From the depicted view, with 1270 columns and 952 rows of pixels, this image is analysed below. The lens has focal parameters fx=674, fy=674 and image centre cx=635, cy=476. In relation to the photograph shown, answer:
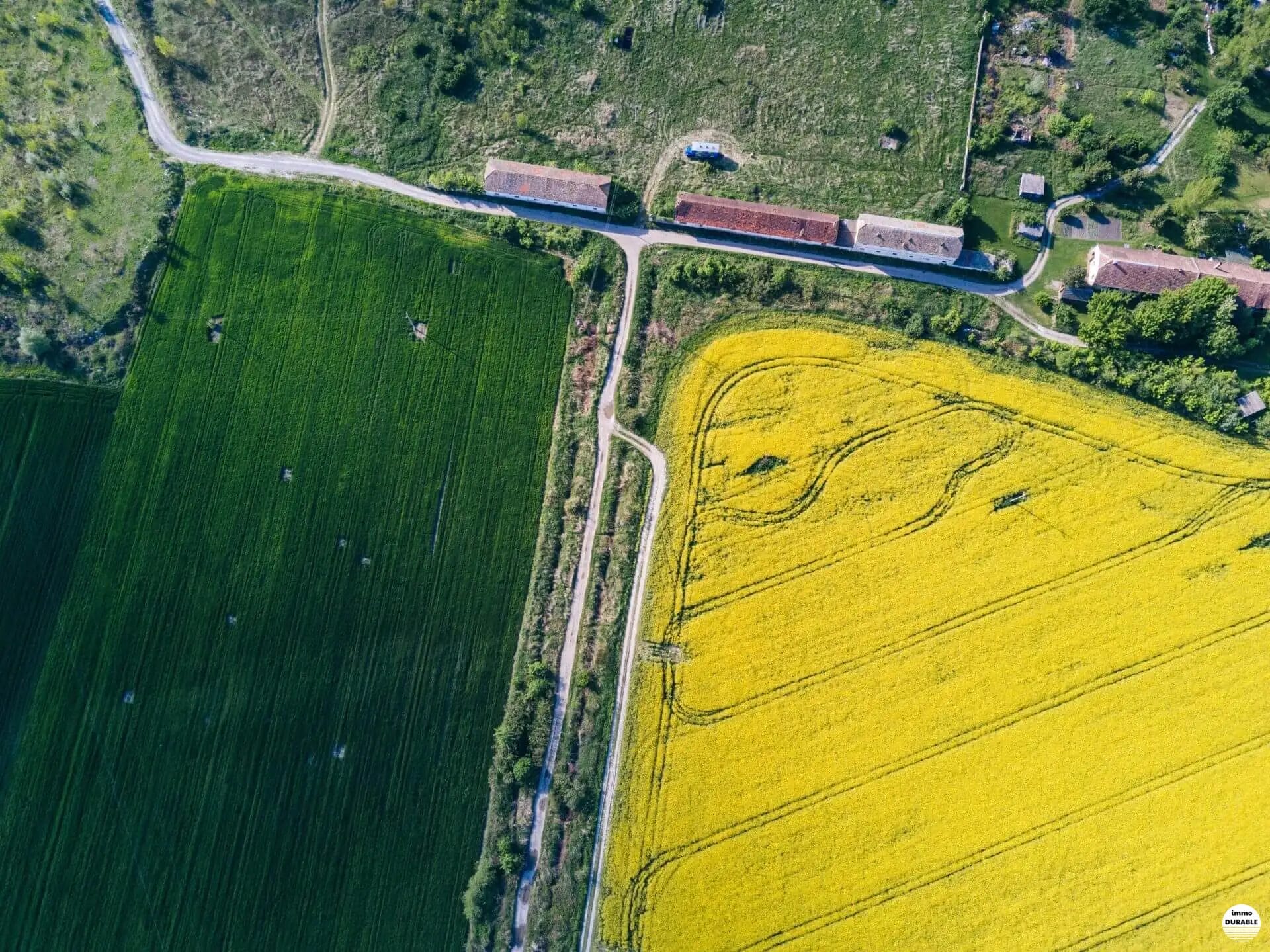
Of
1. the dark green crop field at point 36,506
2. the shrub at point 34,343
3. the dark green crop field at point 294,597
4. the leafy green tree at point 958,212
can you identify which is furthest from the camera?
the leafy green tree at point 958,212

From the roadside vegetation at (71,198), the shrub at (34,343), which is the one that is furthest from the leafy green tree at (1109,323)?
the shrub at (34,343)

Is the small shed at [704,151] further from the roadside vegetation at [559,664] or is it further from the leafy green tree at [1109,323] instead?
the leafy green tree at [1109,323]

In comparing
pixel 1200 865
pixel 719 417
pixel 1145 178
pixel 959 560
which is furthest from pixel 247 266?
pixel 1200 865

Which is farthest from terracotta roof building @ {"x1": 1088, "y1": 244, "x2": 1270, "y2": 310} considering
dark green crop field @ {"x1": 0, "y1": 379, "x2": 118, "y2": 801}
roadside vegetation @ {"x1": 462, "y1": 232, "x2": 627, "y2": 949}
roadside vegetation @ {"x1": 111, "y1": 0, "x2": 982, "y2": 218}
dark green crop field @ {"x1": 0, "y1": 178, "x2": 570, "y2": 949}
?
dark green crop field @ {"x1": 0, "y1": 379, "x2": 118, "y2": 801}

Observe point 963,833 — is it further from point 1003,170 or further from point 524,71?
Result: point 524,71

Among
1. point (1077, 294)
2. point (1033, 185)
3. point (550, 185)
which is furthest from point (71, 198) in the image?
point (1077, 294)
